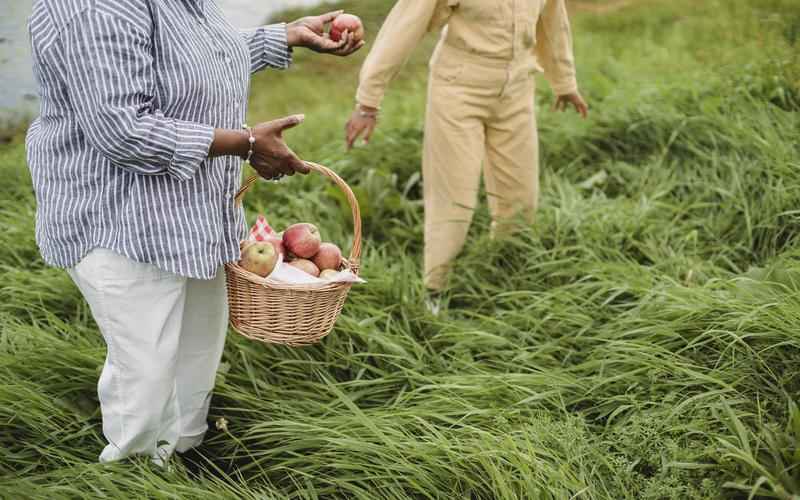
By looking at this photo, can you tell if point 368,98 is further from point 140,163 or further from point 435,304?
point 140,163

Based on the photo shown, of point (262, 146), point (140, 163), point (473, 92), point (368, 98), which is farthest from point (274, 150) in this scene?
point (473, 92)

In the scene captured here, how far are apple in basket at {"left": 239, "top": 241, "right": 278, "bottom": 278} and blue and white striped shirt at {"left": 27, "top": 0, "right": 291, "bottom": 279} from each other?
7 cm

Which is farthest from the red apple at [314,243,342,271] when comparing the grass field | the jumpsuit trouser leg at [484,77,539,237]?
the jumpsuit trouser leg at [484,77,539,237]

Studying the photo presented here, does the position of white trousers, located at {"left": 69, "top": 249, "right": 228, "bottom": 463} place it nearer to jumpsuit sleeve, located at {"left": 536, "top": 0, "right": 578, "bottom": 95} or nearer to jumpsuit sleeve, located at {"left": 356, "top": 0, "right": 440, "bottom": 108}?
jumpsuit sleeve, located at {"left": 356, "top": 0, "right": 440, "bottom": 108}

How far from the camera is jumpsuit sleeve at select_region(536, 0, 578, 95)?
11.2 ft

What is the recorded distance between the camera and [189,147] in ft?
6.11

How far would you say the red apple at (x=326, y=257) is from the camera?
242 centimetres

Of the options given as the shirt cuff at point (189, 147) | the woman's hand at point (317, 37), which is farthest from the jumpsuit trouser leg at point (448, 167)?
the shirt cuff at point (189, 147)

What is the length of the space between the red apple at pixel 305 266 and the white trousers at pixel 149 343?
9.2 inches

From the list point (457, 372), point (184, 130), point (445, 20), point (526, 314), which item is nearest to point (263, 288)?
point (184, 130)

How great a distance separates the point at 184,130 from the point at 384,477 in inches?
42.0

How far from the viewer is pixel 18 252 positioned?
140 inches

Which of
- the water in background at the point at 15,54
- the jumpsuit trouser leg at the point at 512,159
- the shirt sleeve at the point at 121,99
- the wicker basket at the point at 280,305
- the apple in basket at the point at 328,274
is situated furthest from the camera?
the jumpsuit trouser leg at the point at 512,159

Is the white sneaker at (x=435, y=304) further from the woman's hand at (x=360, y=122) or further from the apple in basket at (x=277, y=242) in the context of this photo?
the apple in basket at (x=277, y=242)
